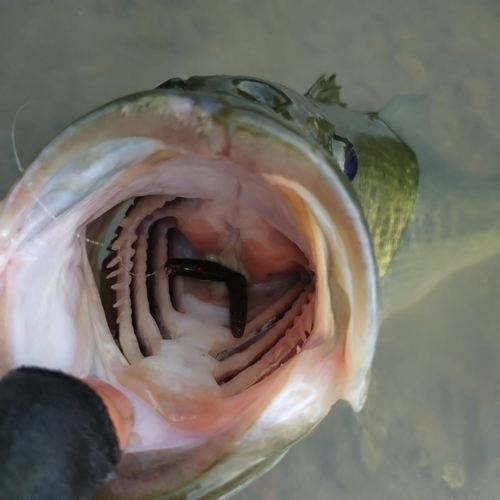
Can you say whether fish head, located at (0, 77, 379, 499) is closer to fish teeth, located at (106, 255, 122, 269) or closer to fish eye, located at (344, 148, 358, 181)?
fish teeth, located at (106, 255, 122, 269)

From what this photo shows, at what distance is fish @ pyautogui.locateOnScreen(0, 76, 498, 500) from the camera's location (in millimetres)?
535

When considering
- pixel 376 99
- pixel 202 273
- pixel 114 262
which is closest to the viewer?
pixel 114 262

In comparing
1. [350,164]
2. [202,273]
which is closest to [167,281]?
[202,273]

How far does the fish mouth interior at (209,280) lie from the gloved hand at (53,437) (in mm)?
195

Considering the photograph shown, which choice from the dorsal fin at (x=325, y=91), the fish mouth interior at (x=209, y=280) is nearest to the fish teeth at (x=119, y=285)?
the fish mouth interior at (x=209, y=280)

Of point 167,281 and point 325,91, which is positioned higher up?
point 325,91

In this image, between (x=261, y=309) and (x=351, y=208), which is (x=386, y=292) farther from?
(x=351, y=208)

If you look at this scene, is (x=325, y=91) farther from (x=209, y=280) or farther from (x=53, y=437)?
(x=53, y=437)

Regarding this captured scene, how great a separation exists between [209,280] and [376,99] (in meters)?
0.95

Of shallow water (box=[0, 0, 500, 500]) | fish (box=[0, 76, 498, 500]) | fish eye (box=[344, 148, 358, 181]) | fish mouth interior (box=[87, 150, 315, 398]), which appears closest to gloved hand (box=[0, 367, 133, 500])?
fish (box=[0, 76, 498, 500])

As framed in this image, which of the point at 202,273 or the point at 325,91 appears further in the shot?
the point at 325,91

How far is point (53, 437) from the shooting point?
1.62 ft

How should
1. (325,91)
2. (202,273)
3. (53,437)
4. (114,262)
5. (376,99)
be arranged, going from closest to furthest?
(53,437)
(114,262)
(202,273)
(325,91)
(376,99)

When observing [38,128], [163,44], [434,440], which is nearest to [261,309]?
[434,440]
